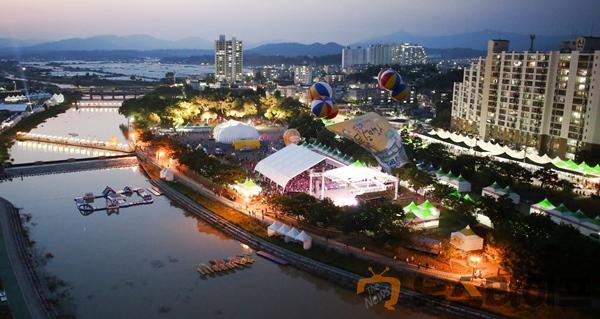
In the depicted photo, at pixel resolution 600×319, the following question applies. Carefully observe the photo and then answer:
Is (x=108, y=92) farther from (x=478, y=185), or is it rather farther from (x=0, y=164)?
(x=478, y=185)

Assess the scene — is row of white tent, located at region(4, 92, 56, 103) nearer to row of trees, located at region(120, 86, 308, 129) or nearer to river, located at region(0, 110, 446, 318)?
row of trees, located at region(120, 86, 308, 129)

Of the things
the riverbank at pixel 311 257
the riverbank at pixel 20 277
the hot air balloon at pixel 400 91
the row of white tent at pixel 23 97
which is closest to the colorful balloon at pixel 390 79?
the hot air balloon at pixel 400 91

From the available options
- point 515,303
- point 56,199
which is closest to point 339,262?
point 515,303

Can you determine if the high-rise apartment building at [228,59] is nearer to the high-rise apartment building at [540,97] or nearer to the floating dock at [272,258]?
the high-rise apartment building at [540,97]

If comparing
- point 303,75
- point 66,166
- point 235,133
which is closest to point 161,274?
point 66,166

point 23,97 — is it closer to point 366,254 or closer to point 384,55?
point 366,254
